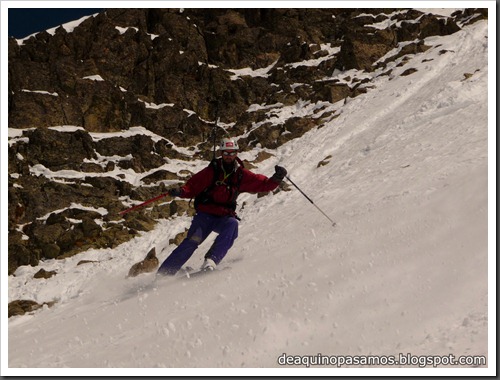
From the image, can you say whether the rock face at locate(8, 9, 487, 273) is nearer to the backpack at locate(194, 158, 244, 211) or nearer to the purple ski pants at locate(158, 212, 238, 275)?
the purple ski pants at locate(158, 212, 238, 275)

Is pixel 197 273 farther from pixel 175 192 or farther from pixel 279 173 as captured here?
pixel 279 173

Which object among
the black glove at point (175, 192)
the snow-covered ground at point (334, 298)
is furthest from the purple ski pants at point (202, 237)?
the black glove at point (175, 192)

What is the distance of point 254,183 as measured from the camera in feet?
24.3

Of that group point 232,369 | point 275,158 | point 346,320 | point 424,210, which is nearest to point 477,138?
point 424,210

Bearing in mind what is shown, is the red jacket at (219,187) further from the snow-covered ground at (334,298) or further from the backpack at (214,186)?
the snow-covered ground at (334,298)

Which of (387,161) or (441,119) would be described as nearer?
(387,161)

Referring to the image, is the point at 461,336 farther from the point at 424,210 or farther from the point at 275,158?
the point at 275,158

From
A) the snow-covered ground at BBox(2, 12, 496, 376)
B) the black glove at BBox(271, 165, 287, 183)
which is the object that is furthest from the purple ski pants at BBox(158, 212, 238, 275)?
the black glove at BBox(271, 165, 287, 183)

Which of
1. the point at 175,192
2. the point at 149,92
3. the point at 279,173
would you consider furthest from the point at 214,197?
the point at 149,92

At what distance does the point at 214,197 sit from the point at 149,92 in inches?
1417

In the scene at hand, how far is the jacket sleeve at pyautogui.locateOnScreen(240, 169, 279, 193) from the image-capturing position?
7340 mm

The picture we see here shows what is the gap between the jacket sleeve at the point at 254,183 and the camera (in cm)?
734

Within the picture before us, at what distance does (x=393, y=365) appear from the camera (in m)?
3.37

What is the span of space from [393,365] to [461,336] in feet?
1.84
